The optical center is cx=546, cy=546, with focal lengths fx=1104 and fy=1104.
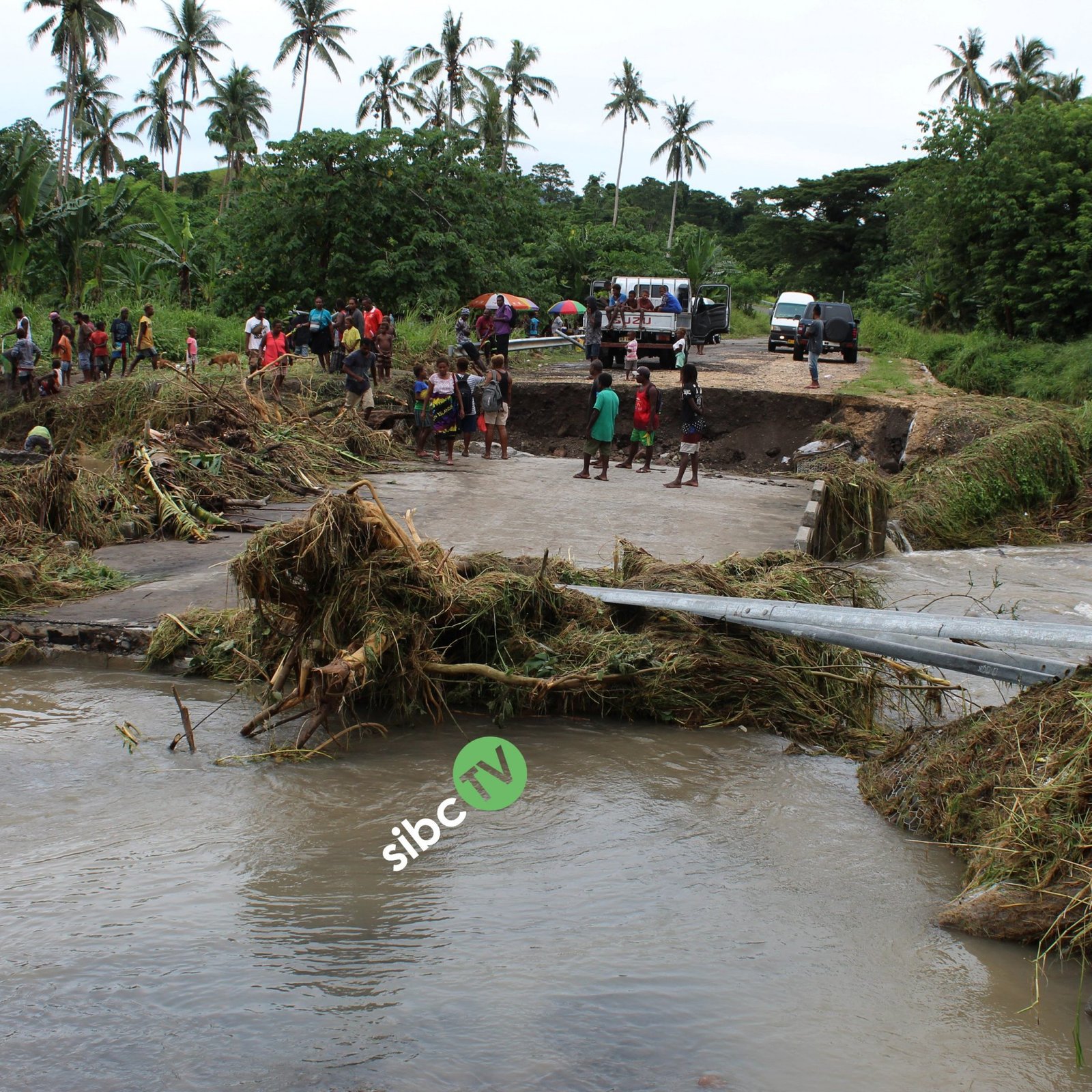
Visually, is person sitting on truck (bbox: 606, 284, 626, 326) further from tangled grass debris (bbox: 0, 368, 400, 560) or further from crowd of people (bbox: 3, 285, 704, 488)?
tangled grass debris (bbox: 0, 368, 400, 560)

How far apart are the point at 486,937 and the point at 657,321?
2079cm

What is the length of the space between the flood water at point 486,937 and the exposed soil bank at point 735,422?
1416cm

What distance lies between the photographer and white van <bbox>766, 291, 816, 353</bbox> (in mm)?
31750

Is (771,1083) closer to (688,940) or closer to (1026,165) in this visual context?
(688,940)

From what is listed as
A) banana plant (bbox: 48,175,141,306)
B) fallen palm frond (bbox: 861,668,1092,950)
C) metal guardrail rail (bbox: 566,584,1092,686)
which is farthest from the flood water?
banana plant (bbox: 48,175,141,306)

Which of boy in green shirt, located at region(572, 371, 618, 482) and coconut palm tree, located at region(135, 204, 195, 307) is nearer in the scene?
boy in green shirt, located at region(572, 371, 618, 482)

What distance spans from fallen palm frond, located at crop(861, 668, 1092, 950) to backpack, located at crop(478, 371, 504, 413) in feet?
36.1

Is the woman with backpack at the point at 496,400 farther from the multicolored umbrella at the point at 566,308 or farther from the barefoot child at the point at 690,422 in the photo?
the multicolored umbrella at the point at 566,308

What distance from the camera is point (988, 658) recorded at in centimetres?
598

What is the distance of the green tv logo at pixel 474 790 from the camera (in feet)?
18.4

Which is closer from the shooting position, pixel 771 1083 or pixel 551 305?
pixel 771 1083

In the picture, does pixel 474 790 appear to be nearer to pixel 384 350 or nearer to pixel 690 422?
pixel 690 422

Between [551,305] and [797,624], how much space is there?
3164 centimetres

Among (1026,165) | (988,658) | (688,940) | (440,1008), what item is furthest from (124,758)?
(1026,165)
